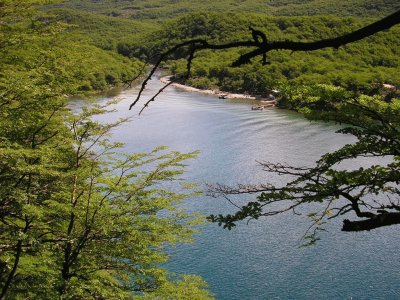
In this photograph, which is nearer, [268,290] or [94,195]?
[94,195]

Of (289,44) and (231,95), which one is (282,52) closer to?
(231,95)

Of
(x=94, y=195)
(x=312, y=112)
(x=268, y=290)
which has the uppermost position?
(x=312, y=112)

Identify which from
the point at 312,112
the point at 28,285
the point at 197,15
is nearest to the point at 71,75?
the point at 28,285

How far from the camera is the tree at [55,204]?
6.70 meters

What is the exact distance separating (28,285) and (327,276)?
1197 cm

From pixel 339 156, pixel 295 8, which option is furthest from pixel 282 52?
pixel 295 8

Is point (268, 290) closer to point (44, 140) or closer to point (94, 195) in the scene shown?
point (94, 195)

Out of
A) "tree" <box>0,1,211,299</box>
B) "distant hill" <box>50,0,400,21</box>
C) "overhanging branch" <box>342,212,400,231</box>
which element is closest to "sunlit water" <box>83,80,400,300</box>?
"tree" <box>0,1,211,299</box>

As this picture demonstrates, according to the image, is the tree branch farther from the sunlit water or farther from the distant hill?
the distant hill

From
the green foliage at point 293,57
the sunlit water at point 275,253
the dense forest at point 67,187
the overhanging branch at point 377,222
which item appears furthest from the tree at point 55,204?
the green foliage at point 293,57

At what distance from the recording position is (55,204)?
23.0 feet

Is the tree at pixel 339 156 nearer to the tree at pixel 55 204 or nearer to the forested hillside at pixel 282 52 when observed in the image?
the tree at pixel 55 204

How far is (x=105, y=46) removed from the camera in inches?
4166

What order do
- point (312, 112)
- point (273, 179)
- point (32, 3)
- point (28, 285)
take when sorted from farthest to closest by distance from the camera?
point (273, 179) → point (32, 3) → point (28, 285) → point (312, 112)
